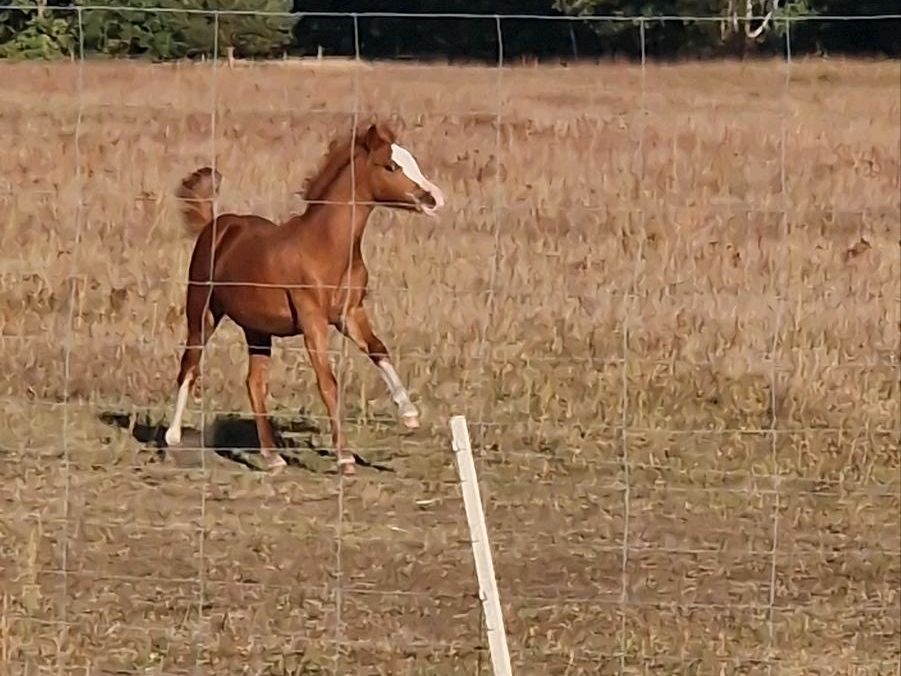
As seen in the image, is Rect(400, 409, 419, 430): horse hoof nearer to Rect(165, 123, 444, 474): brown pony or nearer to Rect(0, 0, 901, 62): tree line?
Rect(165, 123, 444, 474): brown pony

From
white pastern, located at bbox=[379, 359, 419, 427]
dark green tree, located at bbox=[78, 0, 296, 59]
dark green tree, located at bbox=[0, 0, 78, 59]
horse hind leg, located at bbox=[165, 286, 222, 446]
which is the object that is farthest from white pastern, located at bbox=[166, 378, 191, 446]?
dark green tree, located at bbox=[0, 0, 78, 59]

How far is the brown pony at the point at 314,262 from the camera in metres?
7.34

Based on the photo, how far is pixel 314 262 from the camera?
742 centimetres

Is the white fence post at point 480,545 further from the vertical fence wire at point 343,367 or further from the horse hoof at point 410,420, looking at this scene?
the horse hoof at point 410,420

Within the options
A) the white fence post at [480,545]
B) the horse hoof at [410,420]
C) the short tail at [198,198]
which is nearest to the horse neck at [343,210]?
the short tail at [198,198]

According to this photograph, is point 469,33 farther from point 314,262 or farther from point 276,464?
point 276,464

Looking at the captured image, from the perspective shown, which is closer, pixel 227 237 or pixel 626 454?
pixel 626 454

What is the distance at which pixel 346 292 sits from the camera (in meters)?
7.43

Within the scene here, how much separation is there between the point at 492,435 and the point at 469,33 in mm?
25977

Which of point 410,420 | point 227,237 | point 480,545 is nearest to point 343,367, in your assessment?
point 410,420

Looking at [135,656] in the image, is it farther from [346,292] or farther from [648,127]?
[648,127]

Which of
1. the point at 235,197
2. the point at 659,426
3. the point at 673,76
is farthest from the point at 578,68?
the point at 659,426

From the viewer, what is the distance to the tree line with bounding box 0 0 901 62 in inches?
1101

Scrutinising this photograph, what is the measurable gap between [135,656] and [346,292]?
7.71 ft
